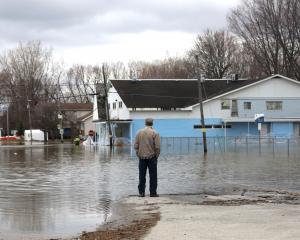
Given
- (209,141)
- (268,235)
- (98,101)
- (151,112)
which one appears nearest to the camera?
(268,235)

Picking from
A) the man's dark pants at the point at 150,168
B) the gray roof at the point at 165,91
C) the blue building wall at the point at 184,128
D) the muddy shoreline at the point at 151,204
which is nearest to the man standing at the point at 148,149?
the man's dark pants at the point at 150,168

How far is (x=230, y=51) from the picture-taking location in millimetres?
87250

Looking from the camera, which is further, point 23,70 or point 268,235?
point 23,70

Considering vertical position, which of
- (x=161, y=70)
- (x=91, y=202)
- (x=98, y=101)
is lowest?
(x=91, y=202)

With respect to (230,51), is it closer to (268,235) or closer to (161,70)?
(161,70)

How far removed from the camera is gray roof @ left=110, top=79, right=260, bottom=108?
219ft

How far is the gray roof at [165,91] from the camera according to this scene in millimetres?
66762

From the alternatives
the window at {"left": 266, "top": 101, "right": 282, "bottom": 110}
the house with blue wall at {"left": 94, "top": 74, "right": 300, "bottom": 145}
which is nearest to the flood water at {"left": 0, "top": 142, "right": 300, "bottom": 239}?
the house with blue wall at {"left": 94, "top": 74, "right": 300, "bottom": 145}

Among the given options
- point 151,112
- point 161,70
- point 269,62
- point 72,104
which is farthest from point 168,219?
point 72,104

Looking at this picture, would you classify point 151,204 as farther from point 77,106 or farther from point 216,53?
point 77,106

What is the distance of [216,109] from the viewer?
66938 millimetres

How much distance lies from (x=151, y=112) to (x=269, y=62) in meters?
17.0

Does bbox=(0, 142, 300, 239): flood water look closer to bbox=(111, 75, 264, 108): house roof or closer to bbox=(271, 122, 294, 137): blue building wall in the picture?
bbox=(111, 75, 264, 108): house roof

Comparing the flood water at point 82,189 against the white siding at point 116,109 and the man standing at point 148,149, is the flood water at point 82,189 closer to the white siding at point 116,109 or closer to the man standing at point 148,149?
the man standing at point 148,149
